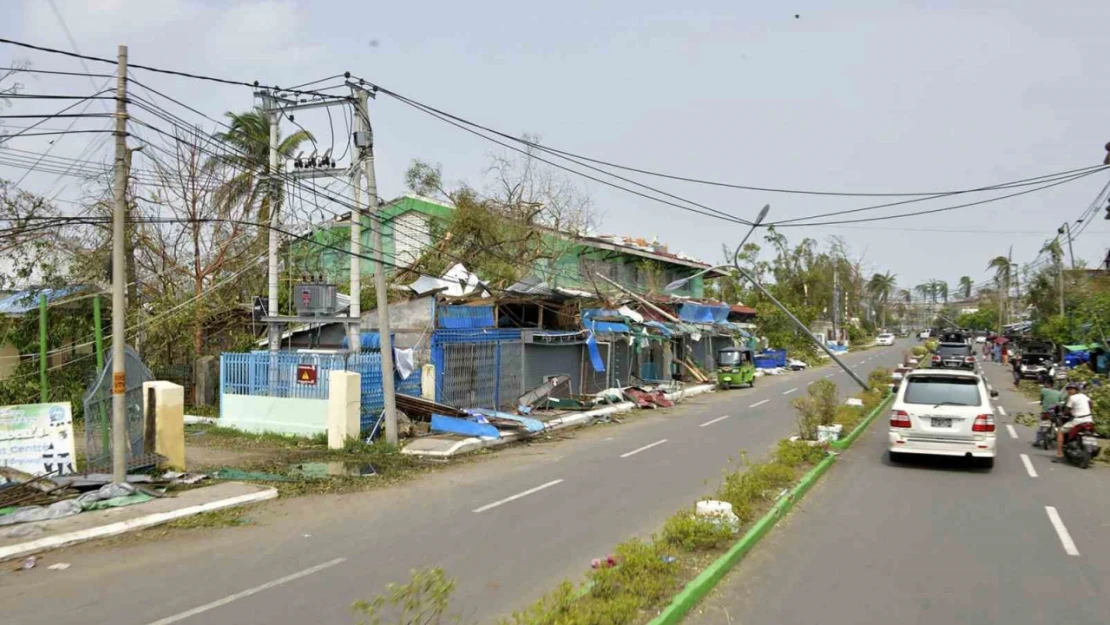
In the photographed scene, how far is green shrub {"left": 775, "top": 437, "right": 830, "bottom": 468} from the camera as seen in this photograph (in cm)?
1242

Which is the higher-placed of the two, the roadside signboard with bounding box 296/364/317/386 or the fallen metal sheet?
the roadside signboard with bounding box 296/364/317/386

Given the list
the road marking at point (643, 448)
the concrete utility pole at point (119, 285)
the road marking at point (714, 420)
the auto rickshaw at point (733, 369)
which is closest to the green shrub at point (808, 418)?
the road marking at point (643, 448)

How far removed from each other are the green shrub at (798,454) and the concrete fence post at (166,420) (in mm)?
10085

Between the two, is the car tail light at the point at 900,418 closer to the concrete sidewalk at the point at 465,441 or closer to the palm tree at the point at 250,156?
the concrete sidewalk at the point at 465,441

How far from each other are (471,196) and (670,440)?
1704 centimetres

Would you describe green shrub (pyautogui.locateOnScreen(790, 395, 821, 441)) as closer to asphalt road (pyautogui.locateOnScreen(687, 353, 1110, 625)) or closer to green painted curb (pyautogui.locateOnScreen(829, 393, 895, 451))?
green painted curb (pyautogui.locateOnScreen(829, 393, 895, 451))

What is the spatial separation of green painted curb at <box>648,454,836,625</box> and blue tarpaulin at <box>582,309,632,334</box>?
1776 cm

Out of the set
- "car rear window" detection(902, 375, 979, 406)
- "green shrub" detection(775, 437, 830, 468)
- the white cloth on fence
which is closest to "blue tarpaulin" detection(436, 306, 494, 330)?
the white cloth on fence

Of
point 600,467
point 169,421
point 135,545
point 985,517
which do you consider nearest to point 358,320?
point 169,421

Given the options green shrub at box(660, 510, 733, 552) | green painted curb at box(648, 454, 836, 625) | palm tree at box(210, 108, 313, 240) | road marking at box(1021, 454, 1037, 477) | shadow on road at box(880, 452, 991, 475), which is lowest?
road marking at box(1021, 454, 1037, 477)

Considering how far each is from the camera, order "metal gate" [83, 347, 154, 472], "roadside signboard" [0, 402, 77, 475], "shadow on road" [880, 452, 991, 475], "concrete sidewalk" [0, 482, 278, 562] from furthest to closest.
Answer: "shadow on road" [880, 452, 991, 475] < "metal gate" [83, 347, 154, 472] < "roadside signboard" [0, 402, 77, 475] < "concrete sidewalk" [0, 482, 278, 562]

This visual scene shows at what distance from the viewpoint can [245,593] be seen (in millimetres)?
7016

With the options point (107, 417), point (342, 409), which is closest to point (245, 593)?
point (107, 417)

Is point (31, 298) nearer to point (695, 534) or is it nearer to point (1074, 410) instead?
point (695, 534)
